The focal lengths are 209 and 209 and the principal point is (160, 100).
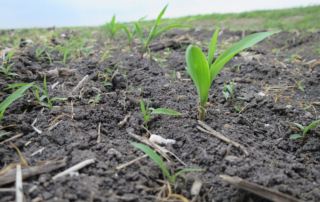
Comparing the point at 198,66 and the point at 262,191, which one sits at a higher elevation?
the point at 198,66

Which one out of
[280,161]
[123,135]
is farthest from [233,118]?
[123,135]

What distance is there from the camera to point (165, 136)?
3.59ft

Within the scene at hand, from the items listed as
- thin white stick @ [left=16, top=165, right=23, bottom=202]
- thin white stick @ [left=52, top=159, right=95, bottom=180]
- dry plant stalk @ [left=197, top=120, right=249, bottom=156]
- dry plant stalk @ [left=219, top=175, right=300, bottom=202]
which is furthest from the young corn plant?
thin white stick @ [left=16, top=165, right=23, bottom=202]

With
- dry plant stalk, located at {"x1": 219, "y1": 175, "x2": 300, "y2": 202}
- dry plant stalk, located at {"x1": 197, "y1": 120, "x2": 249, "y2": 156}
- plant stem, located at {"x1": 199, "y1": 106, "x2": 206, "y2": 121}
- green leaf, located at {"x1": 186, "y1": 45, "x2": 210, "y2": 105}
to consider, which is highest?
green leaf, located at {"x1": 186, "y1": 45, "x2": 210, "y2": 105}

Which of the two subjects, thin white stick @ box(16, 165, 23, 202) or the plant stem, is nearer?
thin white stick @ box(16, 165, 23, 202)

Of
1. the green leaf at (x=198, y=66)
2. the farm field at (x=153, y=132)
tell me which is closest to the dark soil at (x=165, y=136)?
the farm field at (x=153, y=132)

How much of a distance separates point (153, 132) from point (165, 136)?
73mm

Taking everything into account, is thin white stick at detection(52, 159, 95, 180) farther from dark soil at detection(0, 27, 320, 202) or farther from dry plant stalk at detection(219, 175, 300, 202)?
dry plant stalk at detection(219, 175, 300, 202)

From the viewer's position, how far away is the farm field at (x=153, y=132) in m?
0.77

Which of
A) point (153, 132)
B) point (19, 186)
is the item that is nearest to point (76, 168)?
point (19, 186)

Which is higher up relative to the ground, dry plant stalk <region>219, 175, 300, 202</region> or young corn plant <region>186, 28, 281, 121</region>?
young corn plant <region>186, 28, 281, 121</region>

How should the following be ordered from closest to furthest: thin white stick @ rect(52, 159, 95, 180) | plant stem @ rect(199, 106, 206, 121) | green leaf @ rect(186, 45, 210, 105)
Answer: thin white stick @ rect(52, 159, 95, 180)
green leaf @ rect(186, 45, 210, 105)
plant stem @ rect(199, 106, 206, 121)

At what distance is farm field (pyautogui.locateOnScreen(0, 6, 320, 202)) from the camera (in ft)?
2.52

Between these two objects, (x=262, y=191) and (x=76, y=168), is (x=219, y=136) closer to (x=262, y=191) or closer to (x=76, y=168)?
(x=262, y=191)
